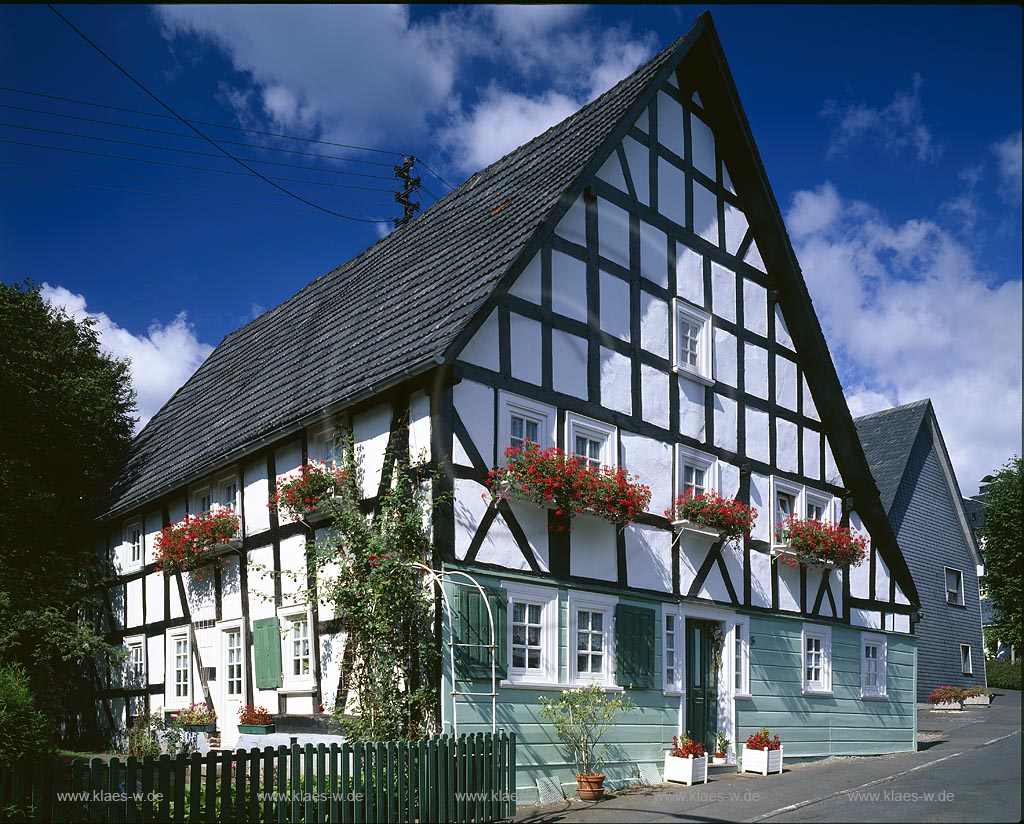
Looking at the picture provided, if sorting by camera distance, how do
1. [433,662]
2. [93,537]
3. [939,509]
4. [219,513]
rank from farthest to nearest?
[939,509], [93,537], [219,513], [433,662]

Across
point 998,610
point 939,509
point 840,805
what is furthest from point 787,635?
point 998,610

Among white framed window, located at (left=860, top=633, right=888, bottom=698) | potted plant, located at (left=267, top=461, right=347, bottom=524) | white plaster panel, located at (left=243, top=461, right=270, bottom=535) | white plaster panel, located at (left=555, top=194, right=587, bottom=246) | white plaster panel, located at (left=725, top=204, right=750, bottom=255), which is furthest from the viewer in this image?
white framed window, located at (left=860, top=633, right=888, bottom=698)

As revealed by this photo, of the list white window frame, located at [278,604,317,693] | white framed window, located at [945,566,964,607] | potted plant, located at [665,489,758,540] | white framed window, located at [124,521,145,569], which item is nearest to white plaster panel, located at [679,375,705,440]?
potted plant, located at [665,489,758,540]

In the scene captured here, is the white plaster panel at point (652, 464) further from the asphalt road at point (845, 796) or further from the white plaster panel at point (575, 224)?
the asphalt road at point (845, 796)

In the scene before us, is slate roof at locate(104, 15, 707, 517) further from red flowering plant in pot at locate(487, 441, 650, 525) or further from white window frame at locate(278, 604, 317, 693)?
white window frame at locate(278, 604, 317, 693)

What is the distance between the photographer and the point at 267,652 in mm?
15406

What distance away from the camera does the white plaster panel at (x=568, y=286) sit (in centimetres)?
1506

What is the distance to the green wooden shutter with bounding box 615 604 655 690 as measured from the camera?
14.9 m

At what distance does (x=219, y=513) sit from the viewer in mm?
16797

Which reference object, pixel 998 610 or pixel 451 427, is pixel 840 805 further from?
pixel 998 610

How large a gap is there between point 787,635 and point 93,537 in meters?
14.2

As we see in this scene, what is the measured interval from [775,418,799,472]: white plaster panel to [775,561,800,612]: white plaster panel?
1.82 m

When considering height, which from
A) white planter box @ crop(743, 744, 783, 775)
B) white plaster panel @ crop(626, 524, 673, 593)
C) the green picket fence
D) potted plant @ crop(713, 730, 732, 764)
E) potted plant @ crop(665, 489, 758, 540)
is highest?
potted plant @ crop(665, 489, 758, 540)

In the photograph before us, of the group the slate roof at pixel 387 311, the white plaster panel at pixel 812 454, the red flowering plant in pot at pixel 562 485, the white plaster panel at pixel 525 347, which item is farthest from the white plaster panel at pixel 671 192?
the red flowering plant in pot at pixel 562 485
